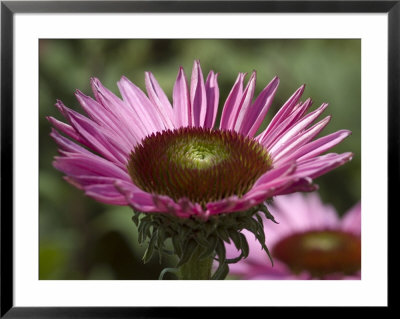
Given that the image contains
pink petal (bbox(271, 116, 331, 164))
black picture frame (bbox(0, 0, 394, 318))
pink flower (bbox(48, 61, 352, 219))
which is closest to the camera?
pink flower (bbox(48, 61, 352, 219))

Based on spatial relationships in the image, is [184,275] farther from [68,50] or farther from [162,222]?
[68,50]

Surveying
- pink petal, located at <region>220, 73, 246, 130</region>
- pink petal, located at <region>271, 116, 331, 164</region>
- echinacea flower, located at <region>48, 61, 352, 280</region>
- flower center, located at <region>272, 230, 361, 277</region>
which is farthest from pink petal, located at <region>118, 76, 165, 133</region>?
flower center, located at <region>272, 230, 361, 277</region>

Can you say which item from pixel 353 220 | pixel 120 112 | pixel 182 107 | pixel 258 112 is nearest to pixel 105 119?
pixel 120 112

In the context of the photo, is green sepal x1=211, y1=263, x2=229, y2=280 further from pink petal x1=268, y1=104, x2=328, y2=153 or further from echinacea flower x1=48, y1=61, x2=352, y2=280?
pink petal x1=268, y1=104, x2=328, y2=153

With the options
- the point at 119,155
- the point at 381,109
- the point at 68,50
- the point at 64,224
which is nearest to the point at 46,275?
the point at 64,224

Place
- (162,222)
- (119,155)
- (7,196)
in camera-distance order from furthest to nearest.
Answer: (7,196)
(119,155)
(162,222)

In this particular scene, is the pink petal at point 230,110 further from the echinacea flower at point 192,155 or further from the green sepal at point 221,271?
the green sepal at point 221,271

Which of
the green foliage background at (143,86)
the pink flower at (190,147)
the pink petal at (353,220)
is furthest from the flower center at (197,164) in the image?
the pink petal at (353,220)
